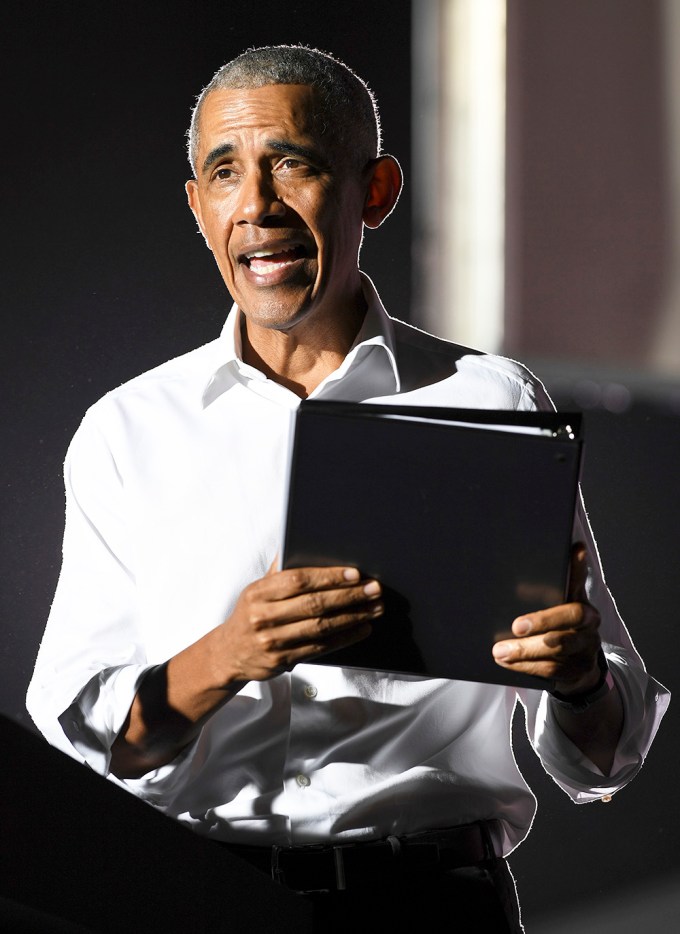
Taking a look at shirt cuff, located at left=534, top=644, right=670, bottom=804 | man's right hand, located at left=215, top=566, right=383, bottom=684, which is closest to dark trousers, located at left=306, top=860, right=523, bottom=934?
shirt cuff, located at left=534, top=644, right=670, bottom=804

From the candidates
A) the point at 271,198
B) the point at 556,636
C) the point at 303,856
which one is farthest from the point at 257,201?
the point at 303,856

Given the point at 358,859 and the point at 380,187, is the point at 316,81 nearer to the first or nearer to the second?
the point at 380,187

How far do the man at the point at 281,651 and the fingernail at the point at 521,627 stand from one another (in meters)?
0.04

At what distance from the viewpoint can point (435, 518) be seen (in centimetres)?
101

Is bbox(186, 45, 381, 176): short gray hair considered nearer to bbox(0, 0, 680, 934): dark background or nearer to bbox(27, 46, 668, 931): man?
bbox(27, 46, 668, 931): man

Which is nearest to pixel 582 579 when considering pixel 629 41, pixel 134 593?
pixel 134 593

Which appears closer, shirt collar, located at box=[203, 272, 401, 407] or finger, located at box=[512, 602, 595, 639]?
finger, located at box=[512, 602, 595, 639]

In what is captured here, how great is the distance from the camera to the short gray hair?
1.41 m

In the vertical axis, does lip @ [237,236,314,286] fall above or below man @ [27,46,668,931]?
above

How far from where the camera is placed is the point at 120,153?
215cm

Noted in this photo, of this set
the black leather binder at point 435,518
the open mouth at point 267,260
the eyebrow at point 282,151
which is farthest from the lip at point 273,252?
the black leather binder at point 435,518

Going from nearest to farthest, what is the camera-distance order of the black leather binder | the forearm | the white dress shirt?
the black leather binder < the forearm < the white dress shirt

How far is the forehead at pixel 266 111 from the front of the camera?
1.39 meters

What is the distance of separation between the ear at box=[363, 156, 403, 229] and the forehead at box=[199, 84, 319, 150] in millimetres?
128
